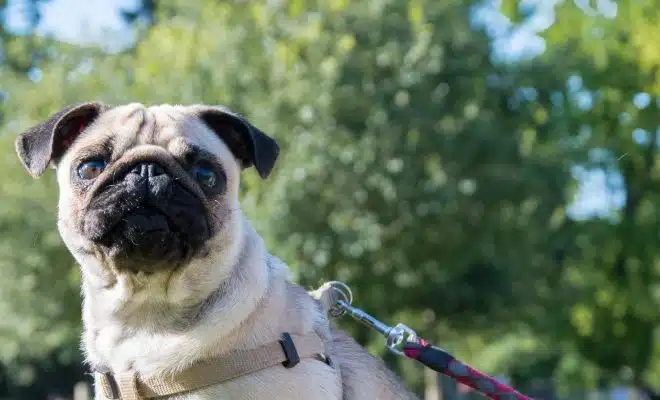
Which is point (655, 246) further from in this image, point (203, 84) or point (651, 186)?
point (203, 84)

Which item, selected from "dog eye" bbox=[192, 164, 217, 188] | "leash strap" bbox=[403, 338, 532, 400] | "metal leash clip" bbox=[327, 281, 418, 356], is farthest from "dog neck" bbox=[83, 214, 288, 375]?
"leash strap" bbox=[403, 338, 532, 400]

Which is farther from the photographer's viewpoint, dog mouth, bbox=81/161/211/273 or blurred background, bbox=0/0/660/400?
blurred background, bbox=0/0/660/400

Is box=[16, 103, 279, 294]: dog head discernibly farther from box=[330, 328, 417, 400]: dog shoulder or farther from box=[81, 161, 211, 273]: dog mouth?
box=[330, 328, 417, 400]: dog shoulder

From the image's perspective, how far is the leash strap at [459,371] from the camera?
4.79 meters

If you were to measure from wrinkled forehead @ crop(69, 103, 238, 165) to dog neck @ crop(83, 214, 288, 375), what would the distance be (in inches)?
22.3

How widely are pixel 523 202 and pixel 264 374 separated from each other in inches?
684

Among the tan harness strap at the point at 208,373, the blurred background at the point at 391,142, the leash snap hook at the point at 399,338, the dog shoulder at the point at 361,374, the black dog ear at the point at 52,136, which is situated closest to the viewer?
the tan harness strap at the point at 208,373

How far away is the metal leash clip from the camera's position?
4.98m

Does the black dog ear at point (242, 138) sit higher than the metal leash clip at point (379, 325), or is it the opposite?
the black dog ear at point (242, 138)

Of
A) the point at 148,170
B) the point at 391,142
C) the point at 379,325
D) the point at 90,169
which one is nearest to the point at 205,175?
the point at 148,170

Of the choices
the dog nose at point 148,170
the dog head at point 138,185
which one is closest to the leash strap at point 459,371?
the dog head at point 138,185

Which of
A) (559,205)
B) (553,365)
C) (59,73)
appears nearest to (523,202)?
(559,205)

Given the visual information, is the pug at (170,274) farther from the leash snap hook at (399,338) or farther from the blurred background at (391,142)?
the blurred background at (391,142)

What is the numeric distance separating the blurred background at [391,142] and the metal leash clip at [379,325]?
392 inches
